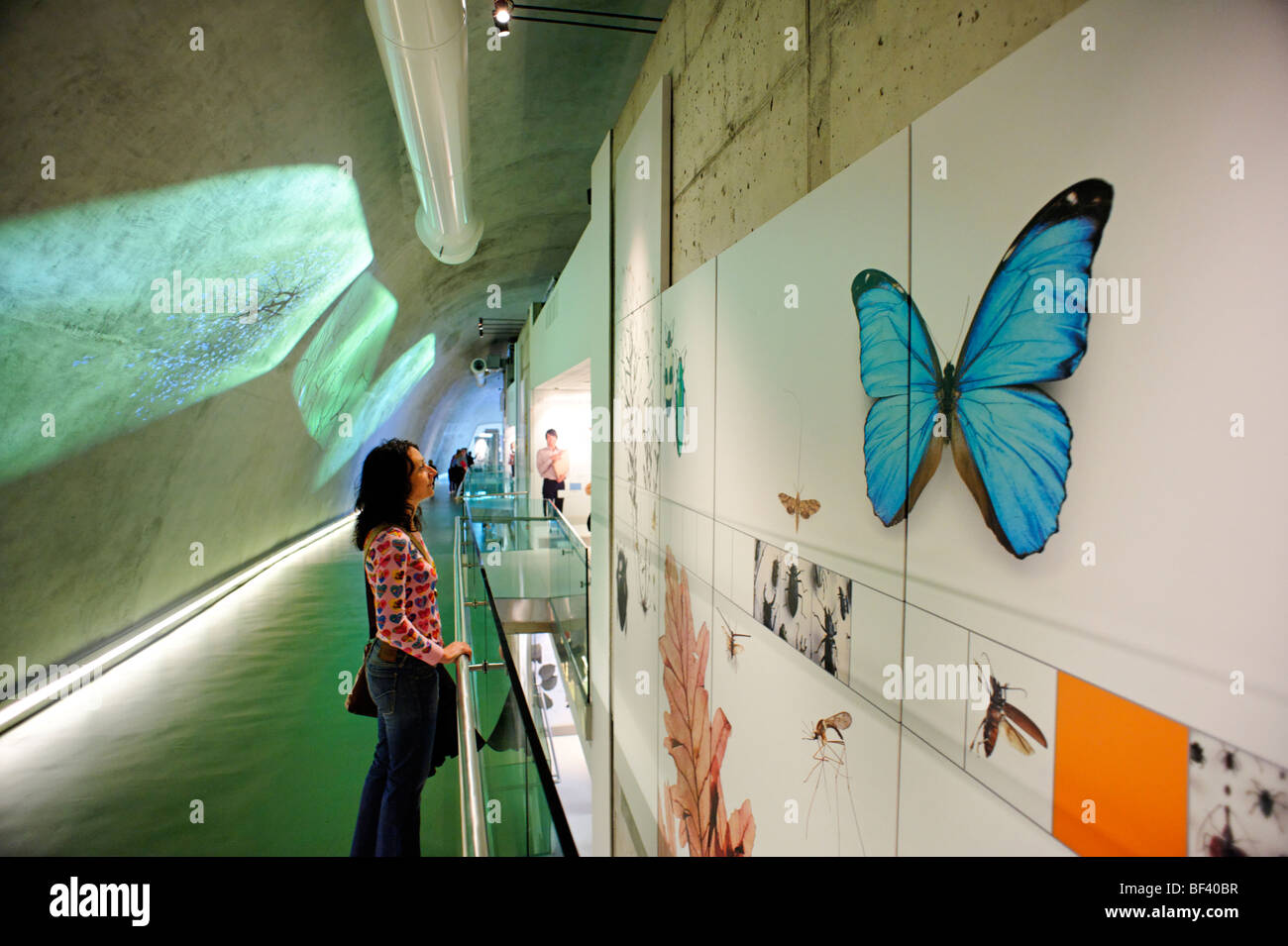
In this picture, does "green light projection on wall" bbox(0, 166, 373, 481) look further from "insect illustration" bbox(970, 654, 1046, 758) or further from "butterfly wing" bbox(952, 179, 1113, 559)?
"insect illustration" bbox(970, 654, 1046, 758)

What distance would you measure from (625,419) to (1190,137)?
3585mm

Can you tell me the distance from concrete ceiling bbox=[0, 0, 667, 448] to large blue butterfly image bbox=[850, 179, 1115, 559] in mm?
4141

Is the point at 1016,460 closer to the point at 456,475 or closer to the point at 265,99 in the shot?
the point at 265,99

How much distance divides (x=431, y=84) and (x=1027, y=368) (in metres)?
3.70

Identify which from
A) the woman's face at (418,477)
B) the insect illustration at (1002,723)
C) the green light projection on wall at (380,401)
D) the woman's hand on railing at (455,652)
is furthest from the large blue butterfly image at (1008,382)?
the green light projection on wall at (380,401)

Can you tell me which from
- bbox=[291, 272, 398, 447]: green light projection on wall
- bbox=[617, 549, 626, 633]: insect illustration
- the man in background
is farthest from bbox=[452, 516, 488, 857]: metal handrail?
the man in background

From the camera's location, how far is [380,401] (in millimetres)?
14828

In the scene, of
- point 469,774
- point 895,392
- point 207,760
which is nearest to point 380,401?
point 207,760

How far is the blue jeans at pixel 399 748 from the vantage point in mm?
2781

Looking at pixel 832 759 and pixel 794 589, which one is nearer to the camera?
pixel 832 759

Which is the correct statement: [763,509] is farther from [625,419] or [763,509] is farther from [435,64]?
[435,64]

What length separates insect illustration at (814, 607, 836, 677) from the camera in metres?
1.81

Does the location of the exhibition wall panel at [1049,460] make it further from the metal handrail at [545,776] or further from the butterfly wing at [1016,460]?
the metal handrail at [545,776]
